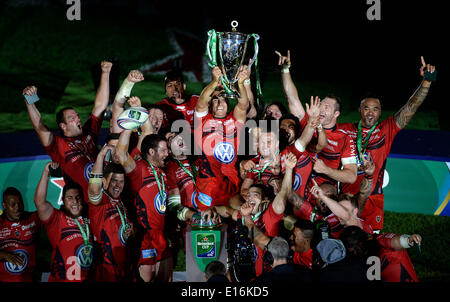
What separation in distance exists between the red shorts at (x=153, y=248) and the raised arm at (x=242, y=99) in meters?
1.32

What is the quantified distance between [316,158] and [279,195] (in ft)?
2.97

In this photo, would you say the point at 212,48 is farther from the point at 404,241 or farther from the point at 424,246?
the point at 424,246

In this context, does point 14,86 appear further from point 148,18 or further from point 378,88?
point 378,88

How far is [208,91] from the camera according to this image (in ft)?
15.4

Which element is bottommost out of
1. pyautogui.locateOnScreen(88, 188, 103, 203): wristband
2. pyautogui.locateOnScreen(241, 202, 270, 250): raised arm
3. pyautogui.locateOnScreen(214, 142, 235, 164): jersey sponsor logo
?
pyautogui.locateOnScreen(241, 202, 270, 250): raised arm

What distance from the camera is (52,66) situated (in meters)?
10.4

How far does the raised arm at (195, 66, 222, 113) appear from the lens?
459 cm

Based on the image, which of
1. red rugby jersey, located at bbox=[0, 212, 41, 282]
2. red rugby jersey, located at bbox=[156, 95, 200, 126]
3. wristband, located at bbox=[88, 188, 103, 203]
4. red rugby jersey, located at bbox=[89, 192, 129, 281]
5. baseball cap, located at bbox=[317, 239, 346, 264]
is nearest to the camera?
baseball cap, located at bbox=[317, 239, 346, 264]

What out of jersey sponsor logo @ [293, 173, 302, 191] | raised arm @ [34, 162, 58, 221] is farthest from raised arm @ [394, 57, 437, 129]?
raised arm @ [34, 162, 58, 221]

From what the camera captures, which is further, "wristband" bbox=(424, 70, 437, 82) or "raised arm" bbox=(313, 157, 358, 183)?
"wristband" bbox=(424, 70, 437, 82)

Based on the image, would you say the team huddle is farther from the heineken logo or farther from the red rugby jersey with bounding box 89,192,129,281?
the heineken logo

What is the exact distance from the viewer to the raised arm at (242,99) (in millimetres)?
4621

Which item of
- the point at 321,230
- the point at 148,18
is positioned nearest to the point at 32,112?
the point at 321,230

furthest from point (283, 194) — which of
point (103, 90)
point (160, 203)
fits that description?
point (103, 90)
